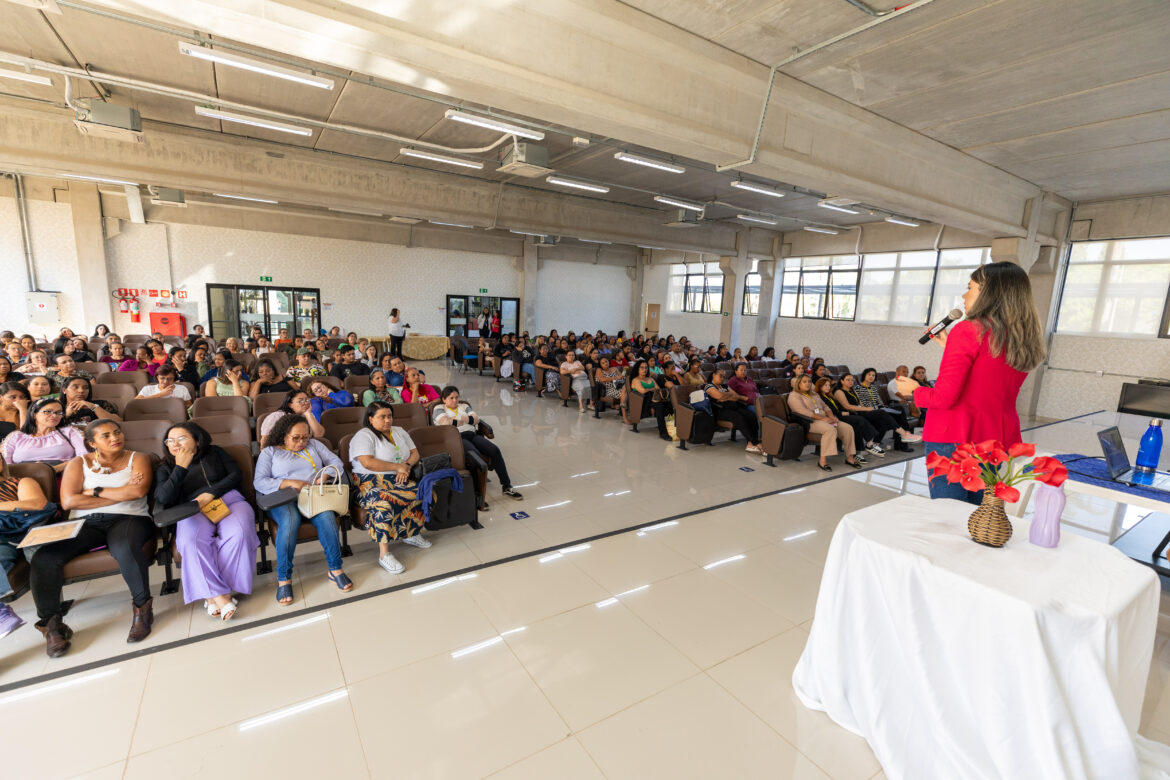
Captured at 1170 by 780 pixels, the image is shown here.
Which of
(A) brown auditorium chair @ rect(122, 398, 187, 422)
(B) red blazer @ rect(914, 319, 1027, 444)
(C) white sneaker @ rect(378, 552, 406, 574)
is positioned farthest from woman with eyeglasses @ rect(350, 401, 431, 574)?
(B) red blazer @ rect(914, 319, 1027, 444)

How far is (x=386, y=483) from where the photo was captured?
11.1 ft

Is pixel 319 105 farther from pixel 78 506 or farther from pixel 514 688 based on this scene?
pixel 514 688

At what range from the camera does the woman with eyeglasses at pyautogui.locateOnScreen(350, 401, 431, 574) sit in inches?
131

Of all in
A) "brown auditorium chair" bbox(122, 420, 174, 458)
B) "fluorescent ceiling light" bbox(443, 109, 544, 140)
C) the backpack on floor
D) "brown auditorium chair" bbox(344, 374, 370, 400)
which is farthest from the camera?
the backpack on floor

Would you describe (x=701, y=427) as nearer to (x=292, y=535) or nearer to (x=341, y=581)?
(x=341, y=581)

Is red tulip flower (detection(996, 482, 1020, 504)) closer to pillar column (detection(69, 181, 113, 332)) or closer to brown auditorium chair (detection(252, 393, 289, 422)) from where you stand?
brown auditorium chair (detection(252, 393, 289, 422))

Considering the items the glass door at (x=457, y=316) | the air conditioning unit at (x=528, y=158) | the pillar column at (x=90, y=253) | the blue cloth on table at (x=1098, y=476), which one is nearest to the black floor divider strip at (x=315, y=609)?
the blue cloth on table at (x=1098, y=476)

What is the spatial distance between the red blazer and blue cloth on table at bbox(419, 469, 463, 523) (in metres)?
2.90

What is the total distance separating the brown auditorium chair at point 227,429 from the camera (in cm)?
362

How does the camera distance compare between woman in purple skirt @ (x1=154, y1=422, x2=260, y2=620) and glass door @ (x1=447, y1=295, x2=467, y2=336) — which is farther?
glass door @ (x1=447, y1=295, x2=467, y2=336)

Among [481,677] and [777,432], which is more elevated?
[777,432]

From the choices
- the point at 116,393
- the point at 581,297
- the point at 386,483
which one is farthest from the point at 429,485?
the point at 581,297

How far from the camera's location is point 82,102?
18.4 feet

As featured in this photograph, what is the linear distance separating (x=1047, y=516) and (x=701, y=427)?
4602mm
